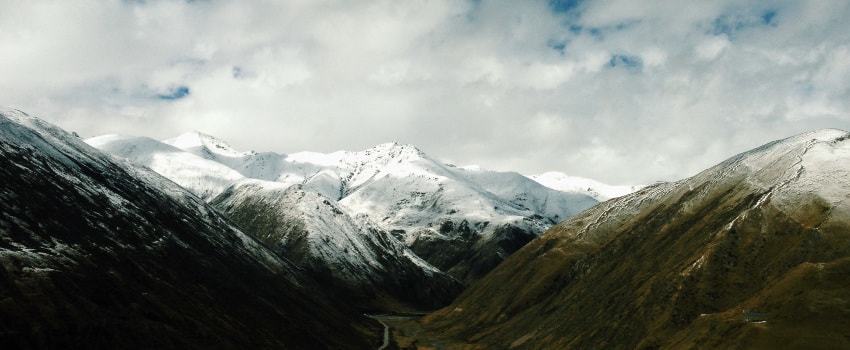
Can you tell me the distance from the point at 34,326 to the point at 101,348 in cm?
1030

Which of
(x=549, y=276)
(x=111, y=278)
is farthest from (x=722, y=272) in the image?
(x=111, y=278)

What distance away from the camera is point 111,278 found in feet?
382

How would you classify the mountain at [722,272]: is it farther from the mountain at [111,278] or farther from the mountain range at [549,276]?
the mountain at [111,278]

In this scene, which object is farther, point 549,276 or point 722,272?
point 549,276

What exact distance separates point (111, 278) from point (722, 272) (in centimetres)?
12385

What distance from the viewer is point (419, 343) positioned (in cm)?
18962

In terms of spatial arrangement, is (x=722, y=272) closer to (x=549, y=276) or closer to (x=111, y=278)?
(x=549, y=276)

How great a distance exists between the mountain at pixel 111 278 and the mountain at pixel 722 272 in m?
63.1

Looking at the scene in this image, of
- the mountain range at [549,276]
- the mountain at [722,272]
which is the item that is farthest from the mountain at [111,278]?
the mountain at [722,272]

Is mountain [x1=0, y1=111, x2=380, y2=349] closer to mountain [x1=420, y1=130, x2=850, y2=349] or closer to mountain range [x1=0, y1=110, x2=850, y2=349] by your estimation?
mountain range [x1=0, y1=110, x2=850, y2=349]

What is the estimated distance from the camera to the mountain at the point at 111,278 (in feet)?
308

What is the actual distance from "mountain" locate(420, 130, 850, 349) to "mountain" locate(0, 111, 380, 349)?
6308cm

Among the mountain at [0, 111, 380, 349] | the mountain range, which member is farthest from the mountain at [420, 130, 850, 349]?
the mountain at [0, 111, 380, 349]

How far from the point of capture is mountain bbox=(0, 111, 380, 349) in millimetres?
93750
